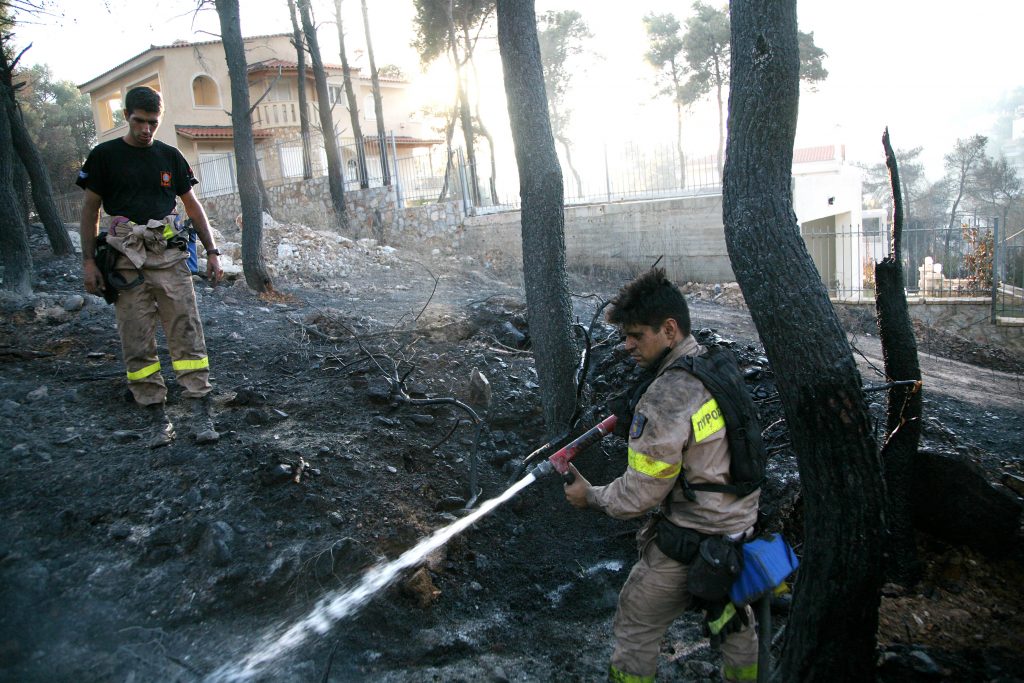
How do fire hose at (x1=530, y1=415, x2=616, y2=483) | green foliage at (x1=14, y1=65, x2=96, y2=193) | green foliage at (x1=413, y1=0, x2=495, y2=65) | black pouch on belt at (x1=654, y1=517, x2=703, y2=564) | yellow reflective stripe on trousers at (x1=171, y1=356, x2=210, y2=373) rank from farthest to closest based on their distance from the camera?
green foliage at (x1=14, y1=65, x2=96, y2=193)
green foliage at (x1=413, y1=0, x2=495, y2=65)
yellow reflective stripe on trousers at (x1=171, y1=356, x2=210, y2=373)
fire hose at (x1=530, y1=415, x2=616, y2=483)
black pouch on belt at (x1=654, y1=517, x2=703, y2=564)

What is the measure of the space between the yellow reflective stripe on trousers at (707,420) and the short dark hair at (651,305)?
34 centimetres

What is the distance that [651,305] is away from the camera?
8.59 ft

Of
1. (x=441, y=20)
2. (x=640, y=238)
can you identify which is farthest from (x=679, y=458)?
(x=441, y=20)

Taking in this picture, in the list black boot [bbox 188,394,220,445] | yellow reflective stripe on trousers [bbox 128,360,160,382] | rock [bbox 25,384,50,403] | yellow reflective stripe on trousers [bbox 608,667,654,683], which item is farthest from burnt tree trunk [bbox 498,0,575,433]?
rock [bbox 25,384,50,403]

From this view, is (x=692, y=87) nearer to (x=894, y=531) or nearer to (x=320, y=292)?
(x=320, y=292)

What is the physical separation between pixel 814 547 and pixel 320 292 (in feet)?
29.7

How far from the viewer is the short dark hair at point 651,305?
8.58 ft

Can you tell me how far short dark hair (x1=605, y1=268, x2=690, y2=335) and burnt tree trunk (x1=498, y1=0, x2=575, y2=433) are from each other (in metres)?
2.24

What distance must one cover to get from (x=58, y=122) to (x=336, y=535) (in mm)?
38615

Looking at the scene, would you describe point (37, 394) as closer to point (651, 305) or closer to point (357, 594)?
point (357, 594)

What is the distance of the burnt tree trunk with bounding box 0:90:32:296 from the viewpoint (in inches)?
326

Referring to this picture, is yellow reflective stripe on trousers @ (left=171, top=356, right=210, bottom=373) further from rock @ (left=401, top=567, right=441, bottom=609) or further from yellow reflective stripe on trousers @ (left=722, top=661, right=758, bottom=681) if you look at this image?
yellow reflective stripe on trousers @ (left=722, top=661, right=758, bottom=681)

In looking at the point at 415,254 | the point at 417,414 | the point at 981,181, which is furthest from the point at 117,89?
the point at 981,181

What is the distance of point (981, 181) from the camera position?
1366 inches
